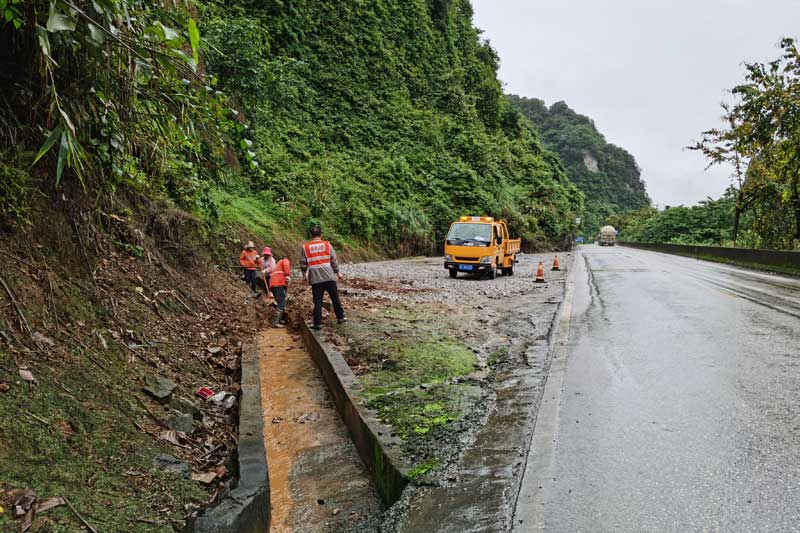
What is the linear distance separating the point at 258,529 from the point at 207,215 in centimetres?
1124

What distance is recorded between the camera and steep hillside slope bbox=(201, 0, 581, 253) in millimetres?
23328

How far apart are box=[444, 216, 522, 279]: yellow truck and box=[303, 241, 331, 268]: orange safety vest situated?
9.78 m

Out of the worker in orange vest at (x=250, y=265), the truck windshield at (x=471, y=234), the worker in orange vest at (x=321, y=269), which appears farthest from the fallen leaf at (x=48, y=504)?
the truck windshield at (x=471, y=234)

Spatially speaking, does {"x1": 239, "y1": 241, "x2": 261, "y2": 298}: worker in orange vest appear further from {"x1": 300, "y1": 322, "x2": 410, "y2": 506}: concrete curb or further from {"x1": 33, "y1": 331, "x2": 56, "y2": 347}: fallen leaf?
{"x1": 33, "y1": 331, "x2": 56, "y2": 347}: fallen leaf

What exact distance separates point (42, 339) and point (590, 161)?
132736 millimetres

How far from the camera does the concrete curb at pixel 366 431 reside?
3889 millimetres

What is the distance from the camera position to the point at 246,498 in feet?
12.1

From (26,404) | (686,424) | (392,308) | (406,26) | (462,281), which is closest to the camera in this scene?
(26,404)

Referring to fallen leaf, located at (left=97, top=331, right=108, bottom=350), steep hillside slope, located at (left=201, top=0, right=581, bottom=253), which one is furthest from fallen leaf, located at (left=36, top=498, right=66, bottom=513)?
steep hillside slope, located at (left=201, top=0, right=581, bottom=253)

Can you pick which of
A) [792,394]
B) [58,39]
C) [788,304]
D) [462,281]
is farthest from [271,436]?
[462,281]

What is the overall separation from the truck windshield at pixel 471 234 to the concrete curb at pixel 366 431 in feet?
39.8

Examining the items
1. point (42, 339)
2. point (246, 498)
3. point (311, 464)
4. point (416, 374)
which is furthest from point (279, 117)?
point (246, 498)

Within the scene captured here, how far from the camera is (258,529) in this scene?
3.71m

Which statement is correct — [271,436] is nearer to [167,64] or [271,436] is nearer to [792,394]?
[167,64]
